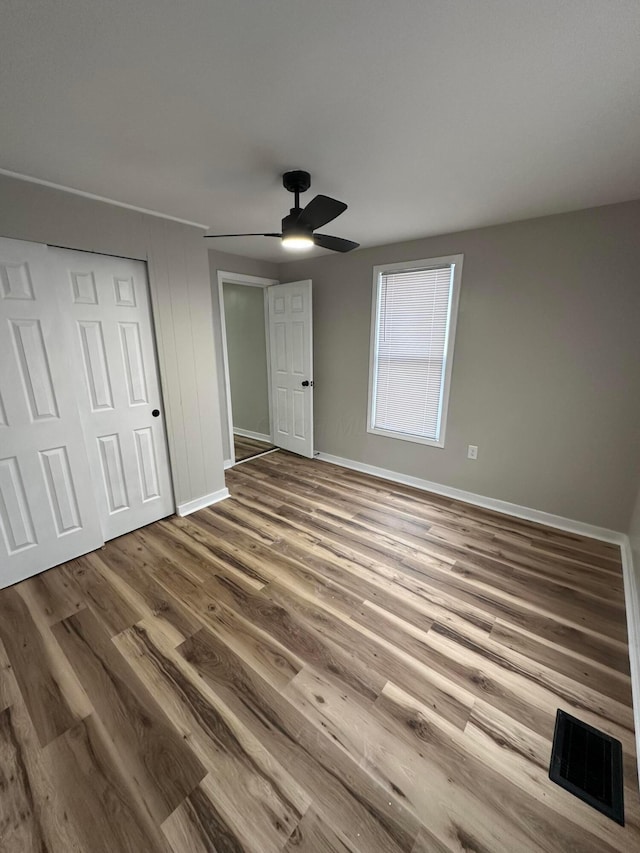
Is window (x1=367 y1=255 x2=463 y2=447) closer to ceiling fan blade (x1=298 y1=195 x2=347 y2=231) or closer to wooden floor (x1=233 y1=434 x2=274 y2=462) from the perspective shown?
ceiling fan blade (x1=298 y1=195 x2=347 y2=231)

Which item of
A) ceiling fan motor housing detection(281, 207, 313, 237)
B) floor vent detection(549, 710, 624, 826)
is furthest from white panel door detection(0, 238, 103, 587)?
floor vent detection(549, 710, 624, 826)

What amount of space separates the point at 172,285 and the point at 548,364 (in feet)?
10.1

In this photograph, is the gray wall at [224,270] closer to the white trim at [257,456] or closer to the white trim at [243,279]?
the white trim at [243,279]

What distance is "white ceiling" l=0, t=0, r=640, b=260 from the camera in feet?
3.20

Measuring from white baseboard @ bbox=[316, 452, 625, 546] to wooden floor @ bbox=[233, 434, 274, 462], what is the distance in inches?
47.4

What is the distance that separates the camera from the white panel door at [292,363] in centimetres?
393

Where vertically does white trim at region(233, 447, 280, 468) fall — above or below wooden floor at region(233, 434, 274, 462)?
below

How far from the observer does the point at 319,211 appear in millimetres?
1758

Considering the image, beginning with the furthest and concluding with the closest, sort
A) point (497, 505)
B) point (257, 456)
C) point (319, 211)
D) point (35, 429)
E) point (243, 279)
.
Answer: point (257, 456) < point (243, 279) < point (497, 505) < point (35, 429) < point (319, 211)

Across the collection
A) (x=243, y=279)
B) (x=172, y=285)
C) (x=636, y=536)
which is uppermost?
(x=243, y=279)

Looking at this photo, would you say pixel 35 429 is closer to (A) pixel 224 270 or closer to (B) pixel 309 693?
(B) pixel 309 693

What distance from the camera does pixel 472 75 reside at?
1187 millimetres

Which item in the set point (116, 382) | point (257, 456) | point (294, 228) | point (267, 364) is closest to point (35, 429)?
point (116, 382)

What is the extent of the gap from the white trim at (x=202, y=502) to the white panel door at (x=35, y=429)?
2.53ft
